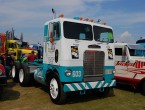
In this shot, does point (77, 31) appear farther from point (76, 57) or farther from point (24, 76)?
point (24, 76)

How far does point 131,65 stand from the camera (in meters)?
10.8

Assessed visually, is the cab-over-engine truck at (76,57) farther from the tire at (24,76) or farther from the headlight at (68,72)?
the tire at (24,76)

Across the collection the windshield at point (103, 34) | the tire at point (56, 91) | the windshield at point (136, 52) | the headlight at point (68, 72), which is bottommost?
the tire at point (56, 91)

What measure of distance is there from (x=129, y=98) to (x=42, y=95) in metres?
3.59

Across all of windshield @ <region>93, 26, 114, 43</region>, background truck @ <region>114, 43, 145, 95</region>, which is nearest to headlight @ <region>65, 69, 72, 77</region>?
windshield @ <region>93, 26, 114, 43</region>

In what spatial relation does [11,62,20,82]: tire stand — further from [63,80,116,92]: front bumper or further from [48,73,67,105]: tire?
[63,80,116,92]: front bumper

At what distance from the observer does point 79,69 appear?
26.8 feet

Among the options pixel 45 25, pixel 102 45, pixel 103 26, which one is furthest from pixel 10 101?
pixel 103 26

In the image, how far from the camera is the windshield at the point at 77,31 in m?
8.16

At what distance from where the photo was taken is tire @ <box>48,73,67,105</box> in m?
7.98

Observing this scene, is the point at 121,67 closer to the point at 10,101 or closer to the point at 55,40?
the point at 55,40

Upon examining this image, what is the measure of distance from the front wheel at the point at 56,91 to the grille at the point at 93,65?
3.21 ft

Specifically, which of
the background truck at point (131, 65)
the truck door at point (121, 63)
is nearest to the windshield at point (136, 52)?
the background truck at point (131, 65)

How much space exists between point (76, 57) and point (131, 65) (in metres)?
3.72
